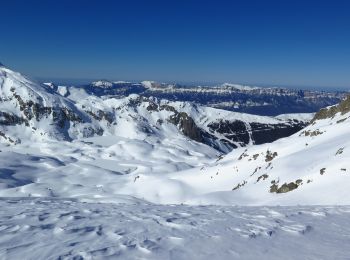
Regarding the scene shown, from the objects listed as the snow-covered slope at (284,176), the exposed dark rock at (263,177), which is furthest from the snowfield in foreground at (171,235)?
the exposed dark rock at (263,177)

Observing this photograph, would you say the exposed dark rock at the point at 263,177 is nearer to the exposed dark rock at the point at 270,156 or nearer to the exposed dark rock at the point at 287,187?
the exposed dark rock at the point at 287,187

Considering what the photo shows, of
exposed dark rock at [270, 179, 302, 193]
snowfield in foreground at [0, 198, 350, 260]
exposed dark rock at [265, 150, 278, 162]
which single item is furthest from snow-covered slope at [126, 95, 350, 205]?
snowfield in foreground at [0, 198, 350, 260]

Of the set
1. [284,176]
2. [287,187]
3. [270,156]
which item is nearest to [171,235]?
[287,187]

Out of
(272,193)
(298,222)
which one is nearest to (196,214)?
(298,222)

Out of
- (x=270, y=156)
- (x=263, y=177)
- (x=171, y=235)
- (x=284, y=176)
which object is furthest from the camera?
(x=270, y=156)

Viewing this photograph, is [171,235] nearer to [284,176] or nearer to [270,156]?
[284,176]

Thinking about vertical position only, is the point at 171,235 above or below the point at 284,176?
above

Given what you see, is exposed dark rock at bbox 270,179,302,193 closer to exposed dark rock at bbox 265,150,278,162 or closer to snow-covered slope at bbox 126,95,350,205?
snow-covered slope at bbox 126,95,350,205

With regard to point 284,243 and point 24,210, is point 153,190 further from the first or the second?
point 284,243
